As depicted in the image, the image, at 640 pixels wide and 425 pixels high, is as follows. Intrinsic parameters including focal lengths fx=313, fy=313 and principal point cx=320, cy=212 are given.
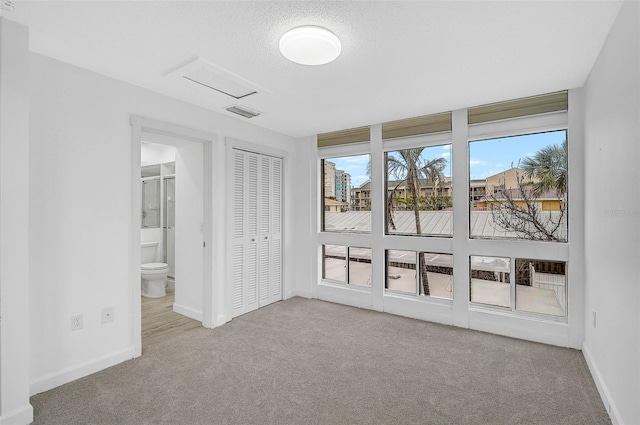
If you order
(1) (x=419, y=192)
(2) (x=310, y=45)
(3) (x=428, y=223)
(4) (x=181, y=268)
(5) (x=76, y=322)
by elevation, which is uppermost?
(2) (x=310, y=45)

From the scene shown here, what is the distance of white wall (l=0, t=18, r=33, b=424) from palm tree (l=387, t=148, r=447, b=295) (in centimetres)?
348

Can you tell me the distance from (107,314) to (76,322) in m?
0.22

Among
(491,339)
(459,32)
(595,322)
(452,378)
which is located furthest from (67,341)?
(595,322)

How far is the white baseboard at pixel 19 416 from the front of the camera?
182cm

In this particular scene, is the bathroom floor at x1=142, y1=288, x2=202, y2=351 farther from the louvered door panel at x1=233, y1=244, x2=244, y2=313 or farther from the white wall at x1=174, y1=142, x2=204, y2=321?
the louvered door panel at x1=233, y1=244, x2=244, y2=313

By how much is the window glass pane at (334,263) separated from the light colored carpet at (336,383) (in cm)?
124

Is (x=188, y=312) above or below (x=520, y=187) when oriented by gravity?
below

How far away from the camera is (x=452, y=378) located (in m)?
2.42

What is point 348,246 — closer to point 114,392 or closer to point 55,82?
point 114,392

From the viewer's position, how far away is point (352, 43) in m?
2.10

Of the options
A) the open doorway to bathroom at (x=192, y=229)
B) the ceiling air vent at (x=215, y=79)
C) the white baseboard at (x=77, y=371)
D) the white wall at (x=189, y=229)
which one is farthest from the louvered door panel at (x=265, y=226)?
the white baseboard at (x=77, y=371)

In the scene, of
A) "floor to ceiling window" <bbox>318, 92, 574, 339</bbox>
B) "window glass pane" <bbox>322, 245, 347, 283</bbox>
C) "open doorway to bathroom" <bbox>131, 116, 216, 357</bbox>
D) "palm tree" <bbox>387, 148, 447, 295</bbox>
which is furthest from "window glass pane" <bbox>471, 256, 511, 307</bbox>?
"open doorway to bathroom" <bbox>131, 116, 216, 357</bbox>

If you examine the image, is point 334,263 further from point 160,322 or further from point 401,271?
point 160,322

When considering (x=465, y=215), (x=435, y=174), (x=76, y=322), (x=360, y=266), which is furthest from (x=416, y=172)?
(x=76, y=322)
